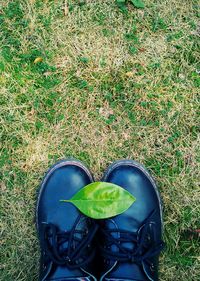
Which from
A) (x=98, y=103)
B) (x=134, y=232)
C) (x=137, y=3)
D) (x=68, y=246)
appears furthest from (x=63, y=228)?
(x=137, y=3)

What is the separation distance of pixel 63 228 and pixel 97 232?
16 cm

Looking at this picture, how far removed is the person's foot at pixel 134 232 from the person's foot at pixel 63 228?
0.26 ft

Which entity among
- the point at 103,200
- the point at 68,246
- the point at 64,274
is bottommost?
the point at 64,274

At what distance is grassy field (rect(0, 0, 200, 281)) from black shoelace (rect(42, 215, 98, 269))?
118 millimetres

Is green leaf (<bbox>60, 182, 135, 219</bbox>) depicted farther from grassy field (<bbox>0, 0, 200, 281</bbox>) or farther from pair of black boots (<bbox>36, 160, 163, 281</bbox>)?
grassy field (<bbox>0, 0, 200, 281</bbox>)

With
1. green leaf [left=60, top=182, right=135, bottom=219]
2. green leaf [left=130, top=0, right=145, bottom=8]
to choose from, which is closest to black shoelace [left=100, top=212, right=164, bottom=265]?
green leaf [left=60, top=182, right=135, bottom=219]

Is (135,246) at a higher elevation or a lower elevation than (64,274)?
higher

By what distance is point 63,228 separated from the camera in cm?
236

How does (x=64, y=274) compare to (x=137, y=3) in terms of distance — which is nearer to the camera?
(x=64, y=274)

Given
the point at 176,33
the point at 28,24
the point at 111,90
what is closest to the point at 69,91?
the point at 111,90

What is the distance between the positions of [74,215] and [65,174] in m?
0.19

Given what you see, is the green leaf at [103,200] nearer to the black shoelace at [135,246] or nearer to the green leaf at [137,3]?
the black shoelace at [135,246]

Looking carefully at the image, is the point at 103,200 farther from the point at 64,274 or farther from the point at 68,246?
the point at 64,274

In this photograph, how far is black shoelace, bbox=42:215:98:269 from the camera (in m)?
2.32
